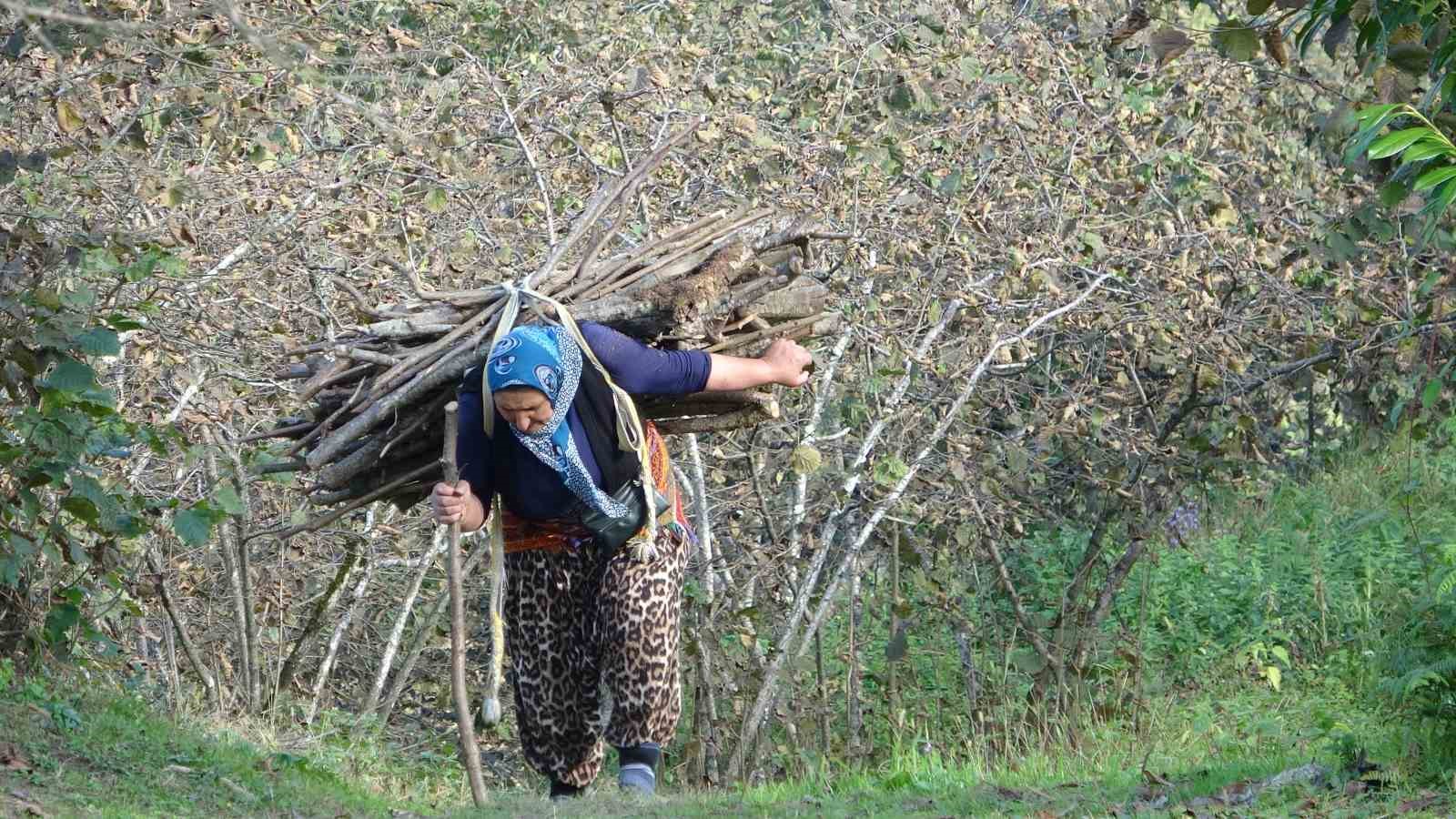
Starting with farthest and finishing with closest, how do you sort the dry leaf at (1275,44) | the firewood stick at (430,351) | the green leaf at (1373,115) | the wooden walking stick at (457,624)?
the firewood stick at (430,351) → the dry leaf at (1275,44) → the wooden walking stick at (457,624) → the green leaf at (1373,115)

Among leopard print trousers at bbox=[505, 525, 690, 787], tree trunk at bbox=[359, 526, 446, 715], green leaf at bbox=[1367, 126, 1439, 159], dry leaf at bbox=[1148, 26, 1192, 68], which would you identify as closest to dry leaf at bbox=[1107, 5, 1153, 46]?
dry leaf at bbox=[1148, 26, 1192, 68]

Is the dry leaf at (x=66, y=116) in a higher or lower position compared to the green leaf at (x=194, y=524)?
higher

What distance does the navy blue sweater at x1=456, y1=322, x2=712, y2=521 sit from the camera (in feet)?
17.6

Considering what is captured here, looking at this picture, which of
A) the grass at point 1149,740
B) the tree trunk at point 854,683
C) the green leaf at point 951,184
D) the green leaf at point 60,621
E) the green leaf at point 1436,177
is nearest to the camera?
the green leaf at point 1436,177

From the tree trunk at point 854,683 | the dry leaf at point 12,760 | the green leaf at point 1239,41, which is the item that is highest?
the green leaf at point 1239,41

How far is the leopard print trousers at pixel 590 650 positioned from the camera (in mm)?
5578

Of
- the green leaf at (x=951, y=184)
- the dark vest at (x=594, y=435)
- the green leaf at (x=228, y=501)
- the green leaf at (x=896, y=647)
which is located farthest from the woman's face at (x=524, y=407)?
the green leaf at (x=896, y=647)

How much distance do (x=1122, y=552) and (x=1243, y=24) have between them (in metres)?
4.62

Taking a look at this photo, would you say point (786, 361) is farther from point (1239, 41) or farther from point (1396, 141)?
point (1396, 141)

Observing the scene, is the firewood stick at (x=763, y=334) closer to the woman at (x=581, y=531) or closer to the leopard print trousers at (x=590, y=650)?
the woman at (x=581, y=531)

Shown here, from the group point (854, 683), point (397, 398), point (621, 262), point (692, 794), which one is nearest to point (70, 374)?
point (397, 398)

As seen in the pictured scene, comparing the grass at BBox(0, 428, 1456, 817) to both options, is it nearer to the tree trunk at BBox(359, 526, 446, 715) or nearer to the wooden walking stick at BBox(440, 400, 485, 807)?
the tree trunk at BBox(359, 526, 446, 715)

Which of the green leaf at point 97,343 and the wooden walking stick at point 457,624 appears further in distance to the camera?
the green leaf at point 97,343

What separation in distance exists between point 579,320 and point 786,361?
2.38ft
